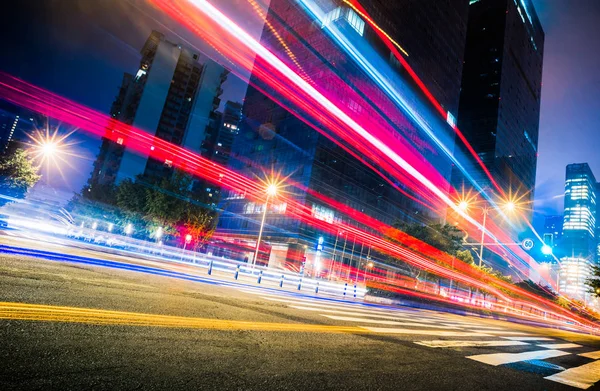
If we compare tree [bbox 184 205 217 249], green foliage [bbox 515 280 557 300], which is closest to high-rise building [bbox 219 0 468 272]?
tree [bbox 184 205 217 249]

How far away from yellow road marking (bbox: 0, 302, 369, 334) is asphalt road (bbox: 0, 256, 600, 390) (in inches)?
0.7

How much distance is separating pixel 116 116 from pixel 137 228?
71.5 m

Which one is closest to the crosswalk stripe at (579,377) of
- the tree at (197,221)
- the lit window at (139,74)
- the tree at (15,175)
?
the tree at (197,221)

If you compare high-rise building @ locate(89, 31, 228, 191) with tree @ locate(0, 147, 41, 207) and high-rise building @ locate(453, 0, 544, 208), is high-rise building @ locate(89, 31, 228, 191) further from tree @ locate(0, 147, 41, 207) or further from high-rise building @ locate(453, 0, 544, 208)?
high-rise building @ locate(453, 0, 544, 208)

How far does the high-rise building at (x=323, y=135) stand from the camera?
59031 mm

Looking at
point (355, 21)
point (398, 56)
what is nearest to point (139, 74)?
point (355, 21)

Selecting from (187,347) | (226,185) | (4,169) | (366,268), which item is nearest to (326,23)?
(226,185)

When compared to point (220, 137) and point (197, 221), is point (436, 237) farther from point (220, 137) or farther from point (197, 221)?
point (220, 137)

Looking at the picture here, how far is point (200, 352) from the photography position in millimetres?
3928

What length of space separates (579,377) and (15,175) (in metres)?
42.2

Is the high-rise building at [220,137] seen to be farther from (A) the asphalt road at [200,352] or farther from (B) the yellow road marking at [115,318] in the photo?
(B) the yellow road marking at [115,318]

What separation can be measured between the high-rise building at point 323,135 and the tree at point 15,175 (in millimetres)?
27152

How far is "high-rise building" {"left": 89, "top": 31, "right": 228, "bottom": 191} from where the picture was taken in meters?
80.2

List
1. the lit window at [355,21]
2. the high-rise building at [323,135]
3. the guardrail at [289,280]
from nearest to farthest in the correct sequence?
the guardrail at [289,280] → the high-rise building at [323,135] → the lit window at [355,21]
